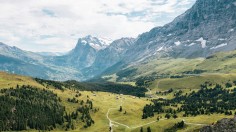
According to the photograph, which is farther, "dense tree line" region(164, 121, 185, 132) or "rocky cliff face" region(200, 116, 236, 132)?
"dense tree line" region(164, 121, 185, 132)

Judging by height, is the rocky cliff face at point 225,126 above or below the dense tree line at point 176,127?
above

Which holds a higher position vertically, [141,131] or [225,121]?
[225,121]

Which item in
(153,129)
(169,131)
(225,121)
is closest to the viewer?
(225,121)

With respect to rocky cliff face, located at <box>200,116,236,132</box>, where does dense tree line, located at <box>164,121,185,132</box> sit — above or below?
below

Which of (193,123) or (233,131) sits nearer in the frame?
(233,131)

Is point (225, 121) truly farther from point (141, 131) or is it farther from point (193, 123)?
point (141, 131)

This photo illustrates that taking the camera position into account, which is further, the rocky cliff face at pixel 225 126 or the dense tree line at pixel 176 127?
the dense tree line at pixel 176 127

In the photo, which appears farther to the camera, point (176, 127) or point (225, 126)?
point (176, 127)

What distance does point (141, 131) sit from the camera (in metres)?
199

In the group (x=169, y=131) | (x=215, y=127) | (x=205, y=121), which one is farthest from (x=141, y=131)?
(x=215, y=127)

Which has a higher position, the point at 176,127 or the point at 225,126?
the point at 225,126

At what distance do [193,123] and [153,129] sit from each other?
26455 mm

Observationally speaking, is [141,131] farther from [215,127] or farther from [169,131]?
[215,127]

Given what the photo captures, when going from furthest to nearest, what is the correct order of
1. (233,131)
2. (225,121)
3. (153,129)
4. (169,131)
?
(153,129), (169,131), (225,121), (233,131)
